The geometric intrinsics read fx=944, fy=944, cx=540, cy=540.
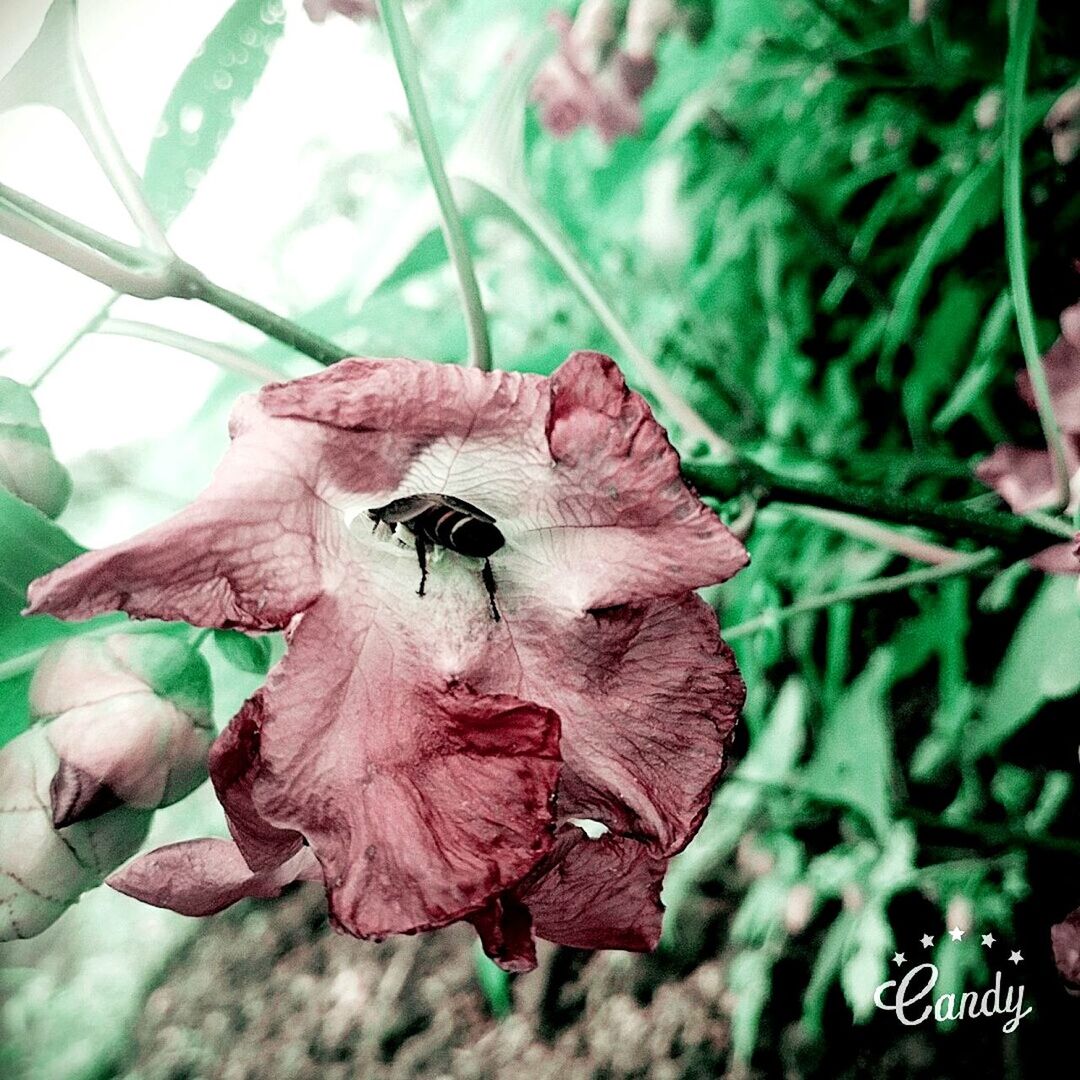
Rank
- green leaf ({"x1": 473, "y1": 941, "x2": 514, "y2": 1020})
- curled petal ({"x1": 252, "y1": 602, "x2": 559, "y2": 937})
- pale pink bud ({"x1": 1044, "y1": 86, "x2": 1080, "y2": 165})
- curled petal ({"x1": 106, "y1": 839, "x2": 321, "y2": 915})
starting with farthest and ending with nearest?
pale pink bud ({"x1": 1044, "y1": 86, "x2": 1080, "y2": 165})
green leaf ({"x1": 473, "y1": 941, "x2": 514, "y2": 1020})
curled petal ({"x1": 106, "y1": 839, "x2": 321, "y2": 915})
curled petal ({"x1": 252, "y1": 602, "x2": 559, "y2": 937})

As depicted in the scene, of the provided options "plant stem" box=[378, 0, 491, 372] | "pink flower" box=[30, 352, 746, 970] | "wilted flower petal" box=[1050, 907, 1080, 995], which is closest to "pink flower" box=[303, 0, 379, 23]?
"plant stem" box=[378, 0, 491, 372]

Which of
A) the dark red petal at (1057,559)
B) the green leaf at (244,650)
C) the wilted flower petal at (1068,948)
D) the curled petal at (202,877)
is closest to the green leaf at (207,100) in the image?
the green leaf at (244,650)

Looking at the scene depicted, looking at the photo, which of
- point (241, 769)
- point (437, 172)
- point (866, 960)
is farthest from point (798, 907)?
point (437, 172)

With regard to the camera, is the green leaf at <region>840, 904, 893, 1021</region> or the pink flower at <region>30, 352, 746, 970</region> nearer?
the pink flower at <region>30, 352, 746, 970</region>

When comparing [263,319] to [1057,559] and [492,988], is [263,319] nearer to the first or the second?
[492,988]

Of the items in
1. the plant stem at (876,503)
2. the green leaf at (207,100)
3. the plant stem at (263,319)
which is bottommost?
the plant stem at (876,503)

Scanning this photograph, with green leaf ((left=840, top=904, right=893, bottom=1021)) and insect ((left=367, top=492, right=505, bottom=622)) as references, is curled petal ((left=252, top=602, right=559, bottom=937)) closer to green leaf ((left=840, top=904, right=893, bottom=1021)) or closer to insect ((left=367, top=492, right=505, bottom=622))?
insect ((left=367, top=492, right=505, bottom=622))

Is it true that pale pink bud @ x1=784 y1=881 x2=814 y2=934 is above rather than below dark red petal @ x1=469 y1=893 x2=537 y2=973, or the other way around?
below

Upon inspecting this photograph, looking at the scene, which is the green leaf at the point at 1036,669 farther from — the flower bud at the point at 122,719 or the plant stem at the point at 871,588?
the flower bud at the point at 122,719
